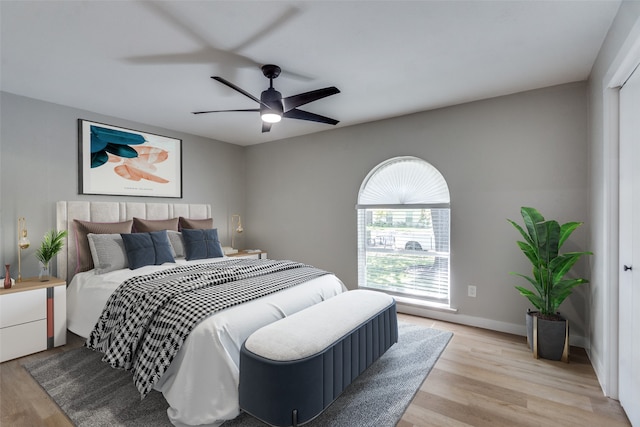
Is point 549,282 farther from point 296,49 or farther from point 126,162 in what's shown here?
point 126,162

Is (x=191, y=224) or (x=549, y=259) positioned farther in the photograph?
(x=191, y=224)

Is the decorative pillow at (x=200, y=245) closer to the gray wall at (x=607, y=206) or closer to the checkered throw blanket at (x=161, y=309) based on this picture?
the checkered throw blanket at (x=161, y=309)

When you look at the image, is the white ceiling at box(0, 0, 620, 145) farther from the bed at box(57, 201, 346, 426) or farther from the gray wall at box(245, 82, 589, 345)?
the bed at box(57, 201, 346, 426)

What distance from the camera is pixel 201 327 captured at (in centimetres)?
188

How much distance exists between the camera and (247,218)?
5.57 m

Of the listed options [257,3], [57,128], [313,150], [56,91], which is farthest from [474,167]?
[57,128]

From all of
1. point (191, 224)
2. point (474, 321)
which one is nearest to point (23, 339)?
point (191, 224)

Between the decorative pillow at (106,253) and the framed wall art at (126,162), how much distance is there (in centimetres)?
77

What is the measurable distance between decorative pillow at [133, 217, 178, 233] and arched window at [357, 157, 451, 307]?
8.17ft

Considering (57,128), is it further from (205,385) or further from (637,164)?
(637,164)

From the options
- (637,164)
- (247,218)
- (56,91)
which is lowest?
(247,218)

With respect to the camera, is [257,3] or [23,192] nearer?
[257,3]

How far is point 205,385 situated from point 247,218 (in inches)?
155

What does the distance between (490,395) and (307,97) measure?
8.43 ft
